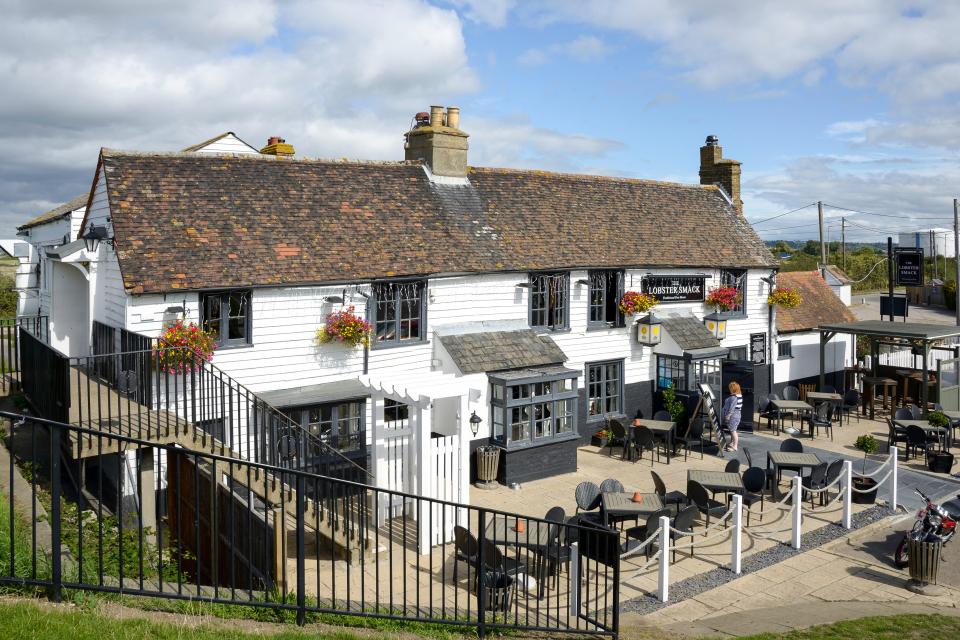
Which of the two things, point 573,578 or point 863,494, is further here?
point 863,494

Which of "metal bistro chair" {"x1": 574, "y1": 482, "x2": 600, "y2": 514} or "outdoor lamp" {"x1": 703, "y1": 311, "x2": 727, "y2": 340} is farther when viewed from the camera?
"outdoor lamp" {"x1": 703, "y1": 311, "x2": 727, "y2": 340}

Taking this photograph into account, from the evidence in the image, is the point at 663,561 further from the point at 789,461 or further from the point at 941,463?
the point at 941,463

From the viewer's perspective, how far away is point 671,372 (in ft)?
65.2

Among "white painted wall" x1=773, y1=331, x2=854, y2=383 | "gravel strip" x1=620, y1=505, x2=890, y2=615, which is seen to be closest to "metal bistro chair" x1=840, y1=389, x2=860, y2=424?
"white painted wall" x1=773, y1=331, x2=854, y2=383

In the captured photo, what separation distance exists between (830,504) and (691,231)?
9.69 metres

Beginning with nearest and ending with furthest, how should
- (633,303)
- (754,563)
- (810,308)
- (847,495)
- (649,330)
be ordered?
(754,563), (847,495), (633,303), (649,330), (810,308)

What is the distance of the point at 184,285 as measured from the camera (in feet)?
42.8

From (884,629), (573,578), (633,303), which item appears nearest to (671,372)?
(633,303)

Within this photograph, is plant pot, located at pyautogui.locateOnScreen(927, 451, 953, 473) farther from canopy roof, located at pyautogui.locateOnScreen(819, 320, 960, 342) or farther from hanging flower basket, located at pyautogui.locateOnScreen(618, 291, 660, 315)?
hanging flower basket, located at pyautogui.locateOnScreen(618, 291, 660, 315)

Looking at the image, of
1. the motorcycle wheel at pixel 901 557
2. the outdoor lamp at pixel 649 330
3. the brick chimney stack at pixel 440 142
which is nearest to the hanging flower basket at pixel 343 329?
the brick chimney stack at pixel 440 142

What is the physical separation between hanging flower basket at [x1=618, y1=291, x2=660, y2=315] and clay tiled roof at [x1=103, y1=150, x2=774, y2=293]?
79 cm

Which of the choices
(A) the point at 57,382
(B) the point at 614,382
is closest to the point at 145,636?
(A) the point at 57,382

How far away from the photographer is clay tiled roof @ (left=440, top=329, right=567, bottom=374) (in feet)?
51.6

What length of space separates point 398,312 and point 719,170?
43.4 feet
